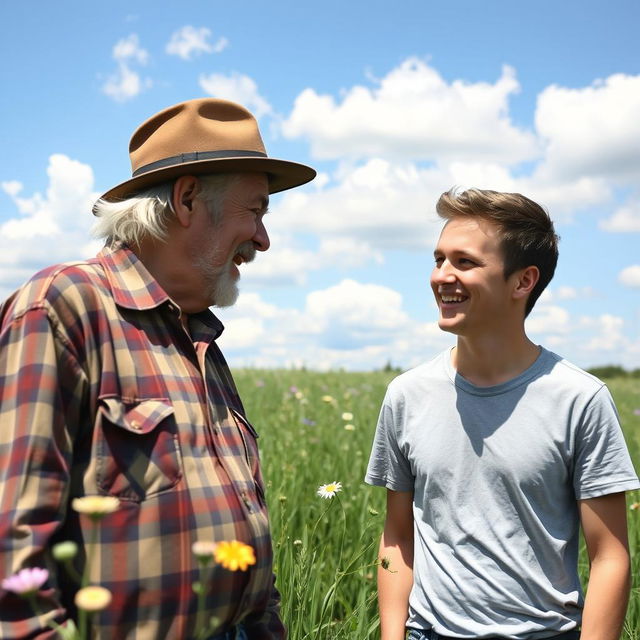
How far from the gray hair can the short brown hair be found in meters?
0.66

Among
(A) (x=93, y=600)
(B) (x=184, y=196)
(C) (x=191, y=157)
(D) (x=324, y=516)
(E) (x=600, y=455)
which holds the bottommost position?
(D) (x=324, y=516)

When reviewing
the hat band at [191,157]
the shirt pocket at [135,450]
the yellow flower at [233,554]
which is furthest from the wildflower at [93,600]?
the hat band at [191,157]

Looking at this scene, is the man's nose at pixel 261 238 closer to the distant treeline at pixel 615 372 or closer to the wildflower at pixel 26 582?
the wildflower at pixel 26 582

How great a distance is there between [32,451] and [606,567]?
147 centimetres

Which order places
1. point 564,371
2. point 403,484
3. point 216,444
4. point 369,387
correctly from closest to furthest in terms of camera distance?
point 216,444 < point 564,371 < point 403,484 < point 369,387

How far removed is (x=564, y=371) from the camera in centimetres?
224

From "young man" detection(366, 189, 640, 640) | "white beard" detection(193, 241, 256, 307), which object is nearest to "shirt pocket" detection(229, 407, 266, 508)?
"white beard" detection(193, 241, 256, 307)

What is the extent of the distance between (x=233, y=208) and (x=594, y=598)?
56.0 inches

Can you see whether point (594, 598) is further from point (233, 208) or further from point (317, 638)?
point (233, 208)

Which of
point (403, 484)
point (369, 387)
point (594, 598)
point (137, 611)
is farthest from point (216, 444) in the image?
point (369, 387)

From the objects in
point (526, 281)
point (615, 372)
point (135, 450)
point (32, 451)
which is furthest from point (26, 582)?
point (615, 372)

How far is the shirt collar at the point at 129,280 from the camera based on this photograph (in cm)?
195

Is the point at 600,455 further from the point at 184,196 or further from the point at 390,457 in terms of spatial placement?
the point at 184,196

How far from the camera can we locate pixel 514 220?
2.33 metres
